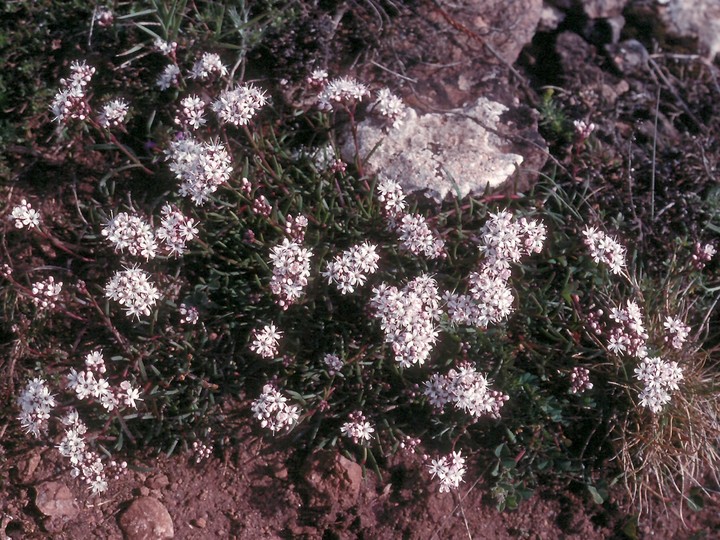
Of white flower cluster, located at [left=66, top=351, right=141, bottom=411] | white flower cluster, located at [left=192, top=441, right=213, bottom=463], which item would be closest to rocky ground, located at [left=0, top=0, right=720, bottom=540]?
white flower cluster, located at [left=192, top=441, right=213, bottom=463]

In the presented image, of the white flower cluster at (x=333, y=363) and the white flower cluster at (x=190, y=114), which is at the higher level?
the white flower cluster at (x=190, y=114)

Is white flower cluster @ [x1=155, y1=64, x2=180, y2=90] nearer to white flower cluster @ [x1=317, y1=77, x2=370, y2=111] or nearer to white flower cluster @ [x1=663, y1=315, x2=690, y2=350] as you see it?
white flower cluster @ [x1=317, y1=77, x2=370, y2=111]

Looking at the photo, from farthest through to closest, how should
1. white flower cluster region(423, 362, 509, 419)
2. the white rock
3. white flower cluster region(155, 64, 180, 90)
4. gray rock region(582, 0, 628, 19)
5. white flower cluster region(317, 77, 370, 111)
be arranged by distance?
gray rock region(582, 0, 628, 19)
the white rock
white flower cluster region(155, 64, 180, 90)
white flower cluster region(317, 77, 370, 111)
white flower cluster region(423, 362, 509, 419)

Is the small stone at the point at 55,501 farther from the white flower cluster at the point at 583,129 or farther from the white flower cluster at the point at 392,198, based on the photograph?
the white flower cluster at the point at 583,129

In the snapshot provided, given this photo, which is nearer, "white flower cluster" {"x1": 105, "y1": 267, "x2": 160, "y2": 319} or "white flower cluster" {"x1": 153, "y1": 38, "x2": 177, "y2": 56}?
"white flower cluster" {"x1": 105, "y1": 267, "x2": 160, "y2": 319}

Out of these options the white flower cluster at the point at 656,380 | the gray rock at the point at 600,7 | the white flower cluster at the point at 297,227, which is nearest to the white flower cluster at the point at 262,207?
the white flower cluster at the point at 297,227

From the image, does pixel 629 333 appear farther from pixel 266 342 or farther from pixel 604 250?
pixel 266 342

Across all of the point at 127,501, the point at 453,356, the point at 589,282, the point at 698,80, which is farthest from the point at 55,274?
the point at 698,80

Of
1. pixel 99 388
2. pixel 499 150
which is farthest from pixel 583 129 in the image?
pixel 99 388
